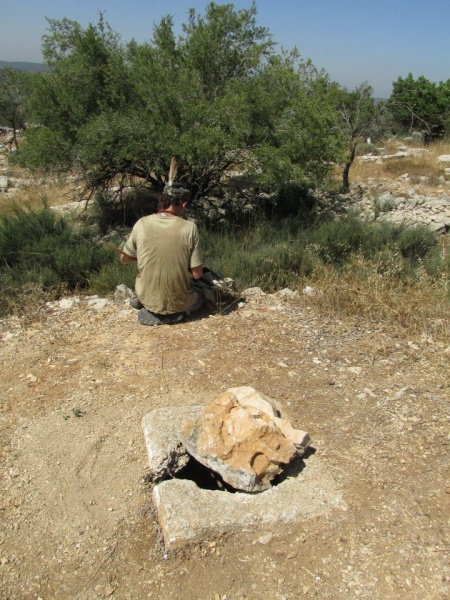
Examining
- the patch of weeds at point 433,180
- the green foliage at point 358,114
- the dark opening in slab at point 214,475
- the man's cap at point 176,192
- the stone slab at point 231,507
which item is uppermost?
the green foliage at point 358,114

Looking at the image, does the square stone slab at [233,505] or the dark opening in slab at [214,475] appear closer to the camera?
the square stone slab at [233,505]

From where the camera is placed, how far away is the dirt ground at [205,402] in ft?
7.23

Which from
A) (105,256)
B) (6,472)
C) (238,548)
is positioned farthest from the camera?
(105,256)

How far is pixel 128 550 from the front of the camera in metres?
2.35

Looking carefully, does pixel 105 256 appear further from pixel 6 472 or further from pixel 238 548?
pixel 238 548

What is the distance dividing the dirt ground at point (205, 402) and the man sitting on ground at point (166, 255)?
0.25 m

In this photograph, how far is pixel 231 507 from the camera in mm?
2420

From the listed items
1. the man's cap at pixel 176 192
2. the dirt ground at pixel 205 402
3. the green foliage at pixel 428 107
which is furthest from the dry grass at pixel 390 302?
the green foliage at pixel 428 107

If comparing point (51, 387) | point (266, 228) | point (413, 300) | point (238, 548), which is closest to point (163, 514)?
point (238, 548)

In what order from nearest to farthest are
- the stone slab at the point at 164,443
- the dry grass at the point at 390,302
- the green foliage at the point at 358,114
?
the stone slab at the point at 164,443 < the dry grass at the point at 390,302 < the green foliage at the point at 358,114

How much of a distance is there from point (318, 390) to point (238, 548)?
1.41 meters

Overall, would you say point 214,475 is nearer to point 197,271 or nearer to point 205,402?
point 205,402

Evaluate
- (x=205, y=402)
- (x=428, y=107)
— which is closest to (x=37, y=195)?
(x=205, y=402)

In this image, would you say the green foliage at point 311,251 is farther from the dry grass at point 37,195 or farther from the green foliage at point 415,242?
the dry grass at point 37,195
